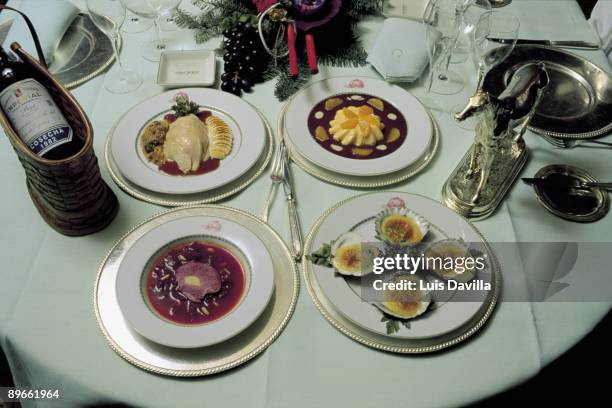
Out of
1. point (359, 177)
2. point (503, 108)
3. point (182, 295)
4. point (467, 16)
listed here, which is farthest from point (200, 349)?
point (467, 16)

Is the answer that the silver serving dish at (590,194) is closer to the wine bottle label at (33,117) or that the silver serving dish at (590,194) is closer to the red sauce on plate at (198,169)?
the red sauce on plate at (198,169)

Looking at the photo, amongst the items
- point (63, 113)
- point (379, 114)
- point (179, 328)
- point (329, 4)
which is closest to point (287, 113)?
point (379, 114)

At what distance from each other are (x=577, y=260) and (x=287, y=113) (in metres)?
0.67

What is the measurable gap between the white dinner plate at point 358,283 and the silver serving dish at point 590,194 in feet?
0.64

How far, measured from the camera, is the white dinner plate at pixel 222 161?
40.9 inches

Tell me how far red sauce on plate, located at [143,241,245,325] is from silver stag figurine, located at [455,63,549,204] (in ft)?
1.59

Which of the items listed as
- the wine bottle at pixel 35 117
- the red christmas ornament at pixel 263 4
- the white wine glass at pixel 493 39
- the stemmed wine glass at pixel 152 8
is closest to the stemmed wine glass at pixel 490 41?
the white wine glass at pixel 493 39

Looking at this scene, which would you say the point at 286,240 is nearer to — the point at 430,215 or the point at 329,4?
the point at 430,215

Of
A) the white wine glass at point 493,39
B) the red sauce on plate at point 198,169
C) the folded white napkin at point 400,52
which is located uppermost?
the white wine glass at point 493,39

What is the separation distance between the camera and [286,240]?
0.98m

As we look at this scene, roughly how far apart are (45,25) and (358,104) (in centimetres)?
82

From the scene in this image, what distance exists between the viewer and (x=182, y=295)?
34.4 inches

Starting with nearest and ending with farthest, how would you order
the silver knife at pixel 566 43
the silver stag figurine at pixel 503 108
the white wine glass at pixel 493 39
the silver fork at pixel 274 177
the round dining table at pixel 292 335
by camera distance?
the round dining table at pixel 292 335 < the silver stag figurine at pixel 503 108 < the silver fork at pixel 274 177 < the white wine glass at pixel 493 39 < the silver knife at pixel 566 43

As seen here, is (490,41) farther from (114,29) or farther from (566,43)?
(114,29)
